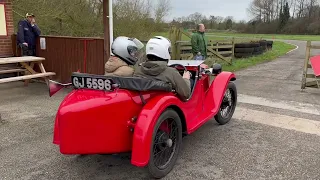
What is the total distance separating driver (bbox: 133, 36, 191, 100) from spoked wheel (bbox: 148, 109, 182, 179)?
36 centimetres

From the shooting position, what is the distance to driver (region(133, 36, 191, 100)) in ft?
12.2

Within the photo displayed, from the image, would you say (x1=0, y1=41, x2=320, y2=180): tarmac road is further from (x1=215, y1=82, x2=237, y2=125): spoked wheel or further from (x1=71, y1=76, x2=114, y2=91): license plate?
(x1=71, y1=76, x2=114, y2=91): license plate

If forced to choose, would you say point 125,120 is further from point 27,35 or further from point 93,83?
point 27,35

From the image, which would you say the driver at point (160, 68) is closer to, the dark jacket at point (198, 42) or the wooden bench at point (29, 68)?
the wooden bench at point (29, 68)

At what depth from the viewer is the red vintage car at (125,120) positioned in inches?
119

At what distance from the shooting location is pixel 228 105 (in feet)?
18.4

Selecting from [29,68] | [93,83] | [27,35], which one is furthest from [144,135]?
[27,35]

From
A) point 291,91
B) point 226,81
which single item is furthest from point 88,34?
point 226,81

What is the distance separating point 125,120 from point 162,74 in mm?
794

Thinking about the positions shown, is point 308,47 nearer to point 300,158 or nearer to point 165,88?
point 300,158

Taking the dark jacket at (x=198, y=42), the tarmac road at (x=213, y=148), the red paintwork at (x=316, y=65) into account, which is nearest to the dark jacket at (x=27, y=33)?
the tarmac road at (x=213, y=148)

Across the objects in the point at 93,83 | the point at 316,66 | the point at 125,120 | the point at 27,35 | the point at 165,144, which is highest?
the point at 27,35

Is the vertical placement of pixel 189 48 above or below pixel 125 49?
below

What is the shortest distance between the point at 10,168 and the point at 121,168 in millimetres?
1322
